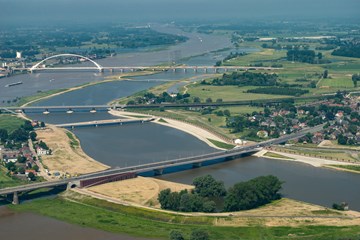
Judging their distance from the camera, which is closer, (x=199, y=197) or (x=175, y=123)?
(x=199, y=197)

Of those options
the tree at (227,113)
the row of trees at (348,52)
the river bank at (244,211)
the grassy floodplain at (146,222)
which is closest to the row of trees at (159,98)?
the tree at (227,113)

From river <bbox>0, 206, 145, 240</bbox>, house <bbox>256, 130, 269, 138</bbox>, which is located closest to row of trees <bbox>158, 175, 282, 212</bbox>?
river <bbox>0, 206, 145, 240</bbox>

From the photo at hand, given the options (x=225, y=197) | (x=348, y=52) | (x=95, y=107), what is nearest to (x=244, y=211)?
(x=225, y=197)

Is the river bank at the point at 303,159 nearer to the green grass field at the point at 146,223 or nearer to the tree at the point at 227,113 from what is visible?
the green grass field at the point at 146,223

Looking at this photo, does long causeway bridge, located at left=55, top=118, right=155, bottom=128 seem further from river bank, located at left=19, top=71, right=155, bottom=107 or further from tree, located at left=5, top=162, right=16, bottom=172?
tree, located at left=5, top=162, right=16, bottom=172

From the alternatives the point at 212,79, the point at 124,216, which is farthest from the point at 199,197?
the point at 212,79

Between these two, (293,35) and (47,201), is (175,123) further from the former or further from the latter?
(293,35)
